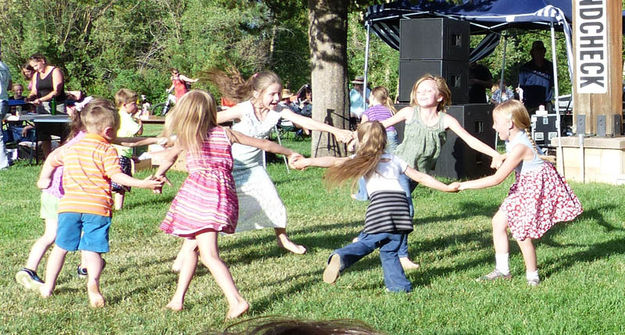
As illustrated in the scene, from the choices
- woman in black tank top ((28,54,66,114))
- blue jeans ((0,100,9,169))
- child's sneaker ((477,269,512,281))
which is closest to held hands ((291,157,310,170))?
child's sneaker ((477,269,512,281))

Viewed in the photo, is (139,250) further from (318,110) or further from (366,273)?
(318,110)

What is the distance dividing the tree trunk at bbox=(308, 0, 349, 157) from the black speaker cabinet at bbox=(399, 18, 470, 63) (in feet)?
3.85

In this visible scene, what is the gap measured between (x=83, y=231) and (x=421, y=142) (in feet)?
9.23

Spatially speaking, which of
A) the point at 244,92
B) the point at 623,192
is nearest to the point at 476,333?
the point at 244,92

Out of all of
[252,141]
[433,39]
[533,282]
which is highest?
[433,39]

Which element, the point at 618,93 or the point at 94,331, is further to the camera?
the point at 618,93

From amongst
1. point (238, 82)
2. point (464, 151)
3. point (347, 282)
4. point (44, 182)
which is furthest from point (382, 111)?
point (44, 182)

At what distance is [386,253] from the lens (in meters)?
5.52

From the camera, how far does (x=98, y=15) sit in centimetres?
3794

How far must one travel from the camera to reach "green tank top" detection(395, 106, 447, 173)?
6773 mm

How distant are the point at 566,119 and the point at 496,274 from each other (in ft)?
37.1

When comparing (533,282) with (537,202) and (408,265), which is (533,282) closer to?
(537,202)

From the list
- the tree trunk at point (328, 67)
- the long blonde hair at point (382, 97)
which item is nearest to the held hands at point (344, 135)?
the long blonde hair at point (382, 97)

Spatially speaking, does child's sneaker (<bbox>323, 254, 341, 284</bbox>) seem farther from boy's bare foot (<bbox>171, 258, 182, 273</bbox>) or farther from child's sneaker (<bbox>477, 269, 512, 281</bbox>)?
boy's bare foot (<bbox>171, 258, 182, 273</bbox>)
